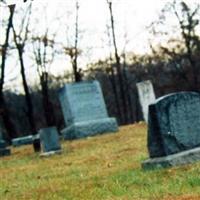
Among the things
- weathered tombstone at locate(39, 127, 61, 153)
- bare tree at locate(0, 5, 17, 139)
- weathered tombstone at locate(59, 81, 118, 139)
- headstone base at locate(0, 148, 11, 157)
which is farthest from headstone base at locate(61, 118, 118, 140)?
weathered tombstone at locate(39, 127, 61, 153)

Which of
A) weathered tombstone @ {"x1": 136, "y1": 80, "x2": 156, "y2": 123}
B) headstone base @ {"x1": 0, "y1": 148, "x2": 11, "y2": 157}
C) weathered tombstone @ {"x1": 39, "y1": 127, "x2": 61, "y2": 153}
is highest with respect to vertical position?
weathered tombstone @ {"x1": 136, "y1": 80, "x2": 156, "y2": 123}

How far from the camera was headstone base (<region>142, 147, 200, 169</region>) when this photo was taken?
353 inches

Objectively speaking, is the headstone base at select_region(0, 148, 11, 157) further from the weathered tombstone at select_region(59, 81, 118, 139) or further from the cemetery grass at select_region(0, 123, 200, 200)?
the cemetery grass at select_region(0, 123, 200, 200)

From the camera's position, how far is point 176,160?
29.5 feet

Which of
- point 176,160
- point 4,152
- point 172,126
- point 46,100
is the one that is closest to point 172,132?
point 172,126

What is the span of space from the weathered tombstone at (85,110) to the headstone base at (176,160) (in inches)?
523

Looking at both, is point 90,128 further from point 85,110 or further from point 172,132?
point 172,132

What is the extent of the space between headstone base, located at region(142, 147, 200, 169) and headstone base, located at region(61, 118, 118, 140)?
13221 millimetres

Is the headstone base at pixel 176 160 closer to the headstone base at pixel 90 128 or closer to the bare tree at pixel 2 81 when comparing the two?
the headstone base at pixel 90 128

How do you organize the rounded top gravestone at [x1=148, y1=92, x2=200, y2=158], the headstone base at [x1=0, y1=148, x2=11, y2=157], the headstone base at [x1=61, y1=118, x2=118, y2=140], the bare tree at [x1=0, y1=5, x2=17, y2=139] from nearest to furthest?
the rounded top gravestone at [x1=148, y1=92, x2=200, y2=158] → the headstone base at [x1=0, y1=148, x2=11, y2=157] → the headstone base at [x1=61, y1=118, x2=118, y2=140] → the bare tree at [x1=0, y1=5, x2=17, y2=139]

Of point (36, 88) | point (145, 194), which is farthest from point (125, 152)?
point (36, 88)

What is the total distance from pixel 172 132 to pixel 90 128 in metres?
13.2

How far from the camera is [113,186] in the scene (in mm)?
7586

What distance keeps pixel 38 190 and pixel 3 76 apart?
72.5 ft
